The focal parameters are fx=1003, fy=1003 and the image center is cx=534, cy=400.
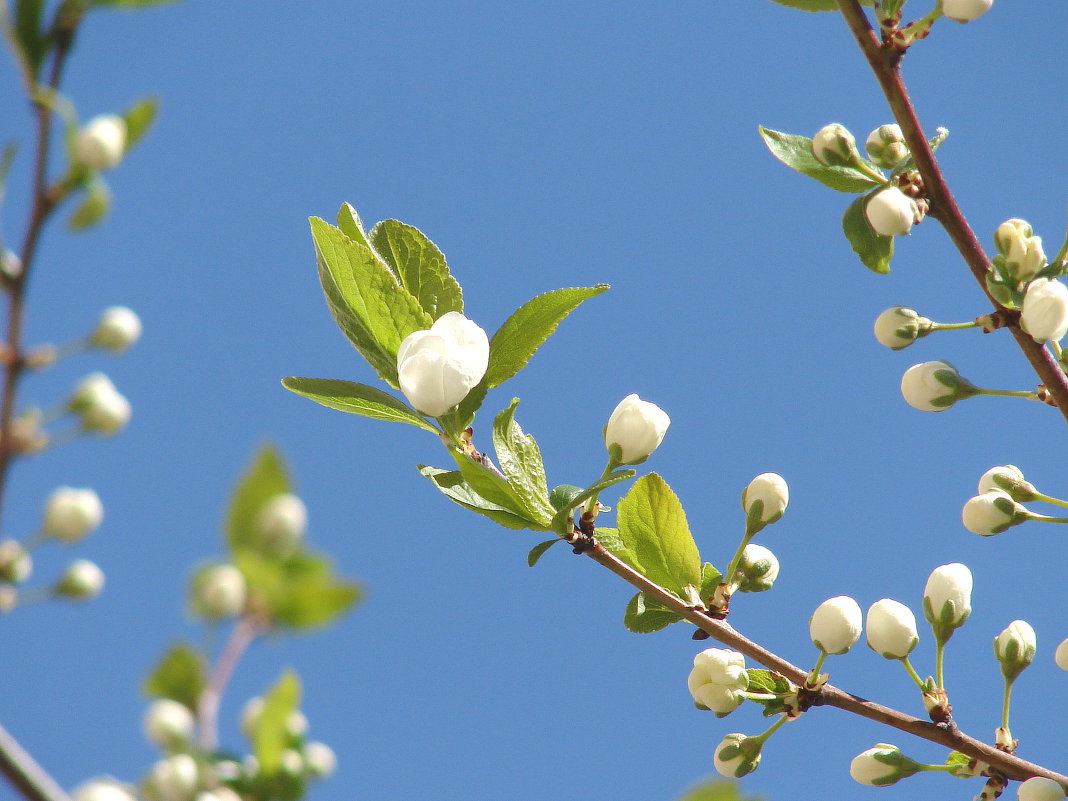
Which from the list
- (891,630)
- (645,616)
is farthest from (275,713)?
(891,630)

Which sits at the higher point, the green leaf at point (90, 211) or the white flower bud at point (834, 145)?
the white flower bud at point (834, 145)

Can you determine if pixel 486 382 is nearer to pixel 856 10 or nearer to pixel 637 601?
pixel 637 601

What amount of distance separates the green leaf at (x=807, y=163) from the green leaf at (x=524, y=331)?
0.89 ft

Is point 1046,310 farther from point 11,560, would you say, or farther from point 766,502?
point 11,560

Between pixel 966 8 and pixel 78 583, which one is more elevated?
pixel 966 8

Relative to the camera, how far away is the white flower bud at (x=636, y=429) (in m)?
0.70

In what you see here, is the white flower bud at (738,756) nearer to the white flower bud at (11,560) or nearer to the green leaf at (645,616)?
the green leaf at (645,616)

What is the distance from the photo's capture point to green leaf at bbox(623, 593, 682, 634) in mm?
742

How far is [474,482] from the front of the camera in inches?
25.3

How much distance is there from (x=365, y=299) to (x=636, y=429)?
0.68 feet

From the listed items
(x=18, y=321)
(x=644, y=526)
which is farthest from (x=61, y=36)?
(x=644, y=526)

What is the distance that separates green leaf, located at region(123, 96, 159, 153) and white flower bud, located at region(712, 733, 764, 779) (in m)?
0.58

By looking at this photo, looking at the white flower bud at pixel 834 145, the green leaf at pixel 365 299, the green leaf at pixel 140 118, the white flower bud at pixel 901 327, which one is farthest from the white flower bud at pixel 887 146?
the green leaf at pixel 140 118

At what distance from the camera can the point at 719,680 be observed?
2.35 feet
